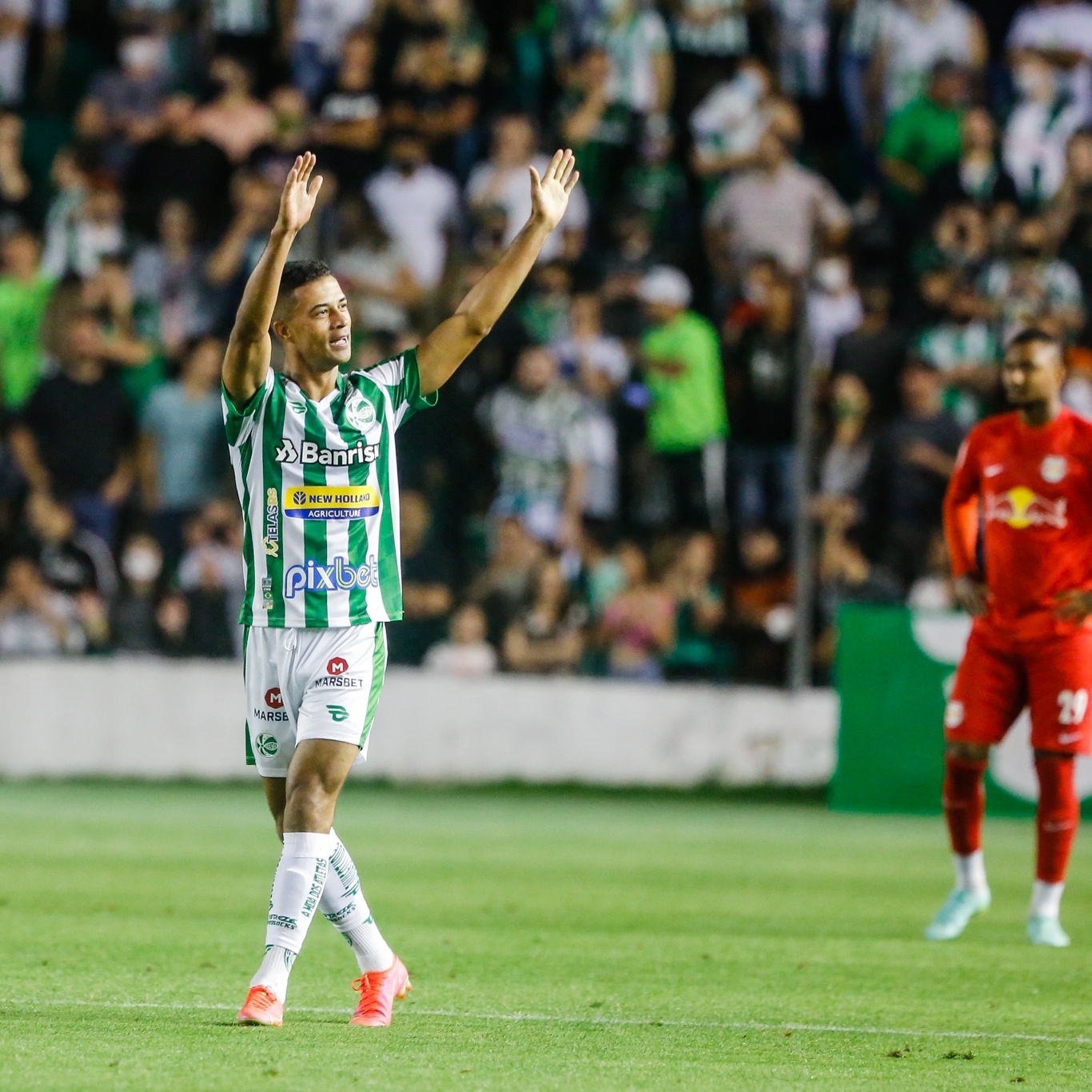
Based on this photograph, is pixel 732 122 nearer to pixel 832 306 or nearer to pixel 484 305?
pixel 832 306

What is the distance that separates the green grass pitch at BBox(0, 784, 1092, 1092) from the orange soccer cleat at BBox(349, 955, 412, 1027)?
0.23ft

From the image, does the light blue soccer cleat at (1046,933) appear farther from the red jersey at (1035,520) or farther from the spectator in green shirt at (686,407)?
the spectator in green shirt at (686,407)

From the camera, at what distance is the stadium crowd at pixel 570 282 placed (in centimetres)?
1538

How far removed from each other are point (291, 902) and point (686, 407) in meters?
10.6

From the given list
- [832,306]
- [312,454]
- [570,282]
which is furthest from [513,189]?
[312,454]

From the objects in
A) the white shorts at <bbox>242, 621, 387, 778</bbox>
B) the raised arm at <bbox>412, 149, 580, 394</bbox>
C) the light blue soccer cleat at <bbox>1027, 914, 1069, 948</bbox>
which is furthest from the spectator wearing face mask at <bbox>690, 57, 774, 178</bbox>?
the white shorts at <bbox>242, 621, 387, 778</bbox>

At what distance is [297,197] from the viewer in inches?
234

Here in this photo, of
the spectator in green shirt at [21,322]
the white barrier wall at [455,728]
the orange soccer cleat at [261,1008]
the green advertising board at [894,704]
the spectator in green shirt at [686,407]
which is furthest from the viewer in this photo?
the spectator in green shirt at [21,322]

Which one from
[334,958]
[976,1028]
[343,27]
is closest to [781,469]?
[343,27]

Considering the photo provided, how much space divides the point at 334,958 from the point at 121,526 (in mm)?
8488

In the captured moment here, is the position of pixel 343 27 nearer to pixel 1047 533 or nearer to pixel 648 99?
pixel 648 99

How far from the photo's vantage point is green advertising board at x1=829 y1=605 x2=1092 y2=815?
1430 centimetres

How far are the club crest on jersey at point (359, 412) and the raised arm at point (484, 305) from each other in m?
0.23

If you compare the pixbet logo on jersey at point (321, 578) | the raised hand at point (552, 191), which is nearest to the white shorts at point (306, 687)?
the pixbet logo on jersey at point (321, 578)
